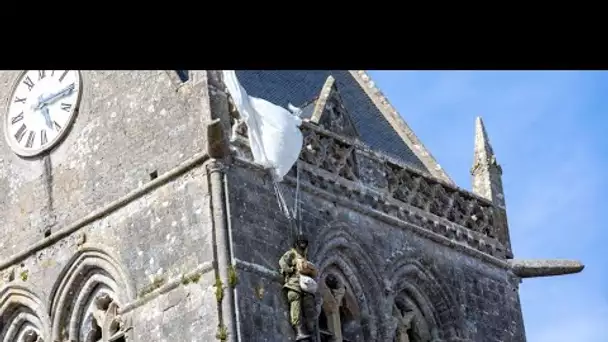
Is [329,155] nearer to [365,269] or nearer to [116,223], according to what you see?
[365,269]

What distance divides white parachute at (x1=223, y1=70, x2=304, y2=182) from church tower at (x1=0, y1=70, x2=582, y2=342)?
0.13m

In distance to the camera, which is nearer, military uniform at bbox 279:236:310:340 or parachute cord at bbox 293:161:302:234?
military uniform at bbox 279:236:310:340

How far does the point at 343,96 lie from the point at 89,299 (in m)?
5.45

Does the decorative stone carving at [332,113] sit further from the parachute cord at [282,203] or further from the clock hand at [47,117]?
the clock hand at [47,117]

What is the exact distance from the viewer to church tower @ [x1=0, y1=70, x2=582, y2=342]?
56.7 feet

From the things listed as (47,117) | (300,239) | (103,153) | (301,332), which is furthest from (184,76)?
(301,332)

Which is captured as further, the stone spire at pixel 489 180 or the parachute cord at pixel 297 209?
the stone spire at pixel 489 180

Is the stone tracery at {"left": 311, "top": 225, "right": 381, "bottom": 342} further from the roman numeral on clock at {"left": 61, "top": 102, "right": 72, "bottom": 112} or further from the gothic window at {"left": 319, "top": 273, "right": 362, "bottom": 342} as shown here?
the roman numeral on clock at {"left": 61, "top": 102, "right": 72, "bottom": 112}

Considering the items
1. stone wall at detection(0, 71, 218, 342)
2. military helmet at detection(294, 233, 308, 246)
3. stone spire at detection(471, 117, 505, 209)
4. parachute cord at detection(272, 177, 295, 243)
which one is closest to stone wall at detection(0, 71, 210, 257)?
stone wall at detection(0, 71, 218, 342)

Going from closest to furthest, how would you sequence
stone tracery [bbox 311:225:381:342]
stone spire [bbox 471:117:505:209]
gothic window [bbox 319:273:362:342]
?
gothic window [bbox 319:273:362:342] → stone tracery [bbox 311:225:381:342] → stone spire [bbox 471:117:505:209]

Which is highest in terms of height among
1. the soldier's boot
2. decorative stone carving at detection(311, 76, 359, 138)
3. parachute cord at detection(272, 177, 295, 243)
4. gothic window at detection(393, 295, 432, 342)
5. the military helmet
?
decorative stone carving at detection(311, 76, 359, 138)

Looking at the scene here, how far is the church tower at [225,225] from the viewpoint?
17.3 m

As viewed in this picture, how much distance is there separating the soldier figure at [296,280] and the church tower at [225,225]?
2 cm

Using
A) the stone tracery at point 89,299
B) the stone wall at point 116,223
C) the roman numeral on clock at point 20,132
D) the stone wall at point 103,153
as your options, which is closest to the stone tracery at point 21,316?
the stone wall at point 116,223
